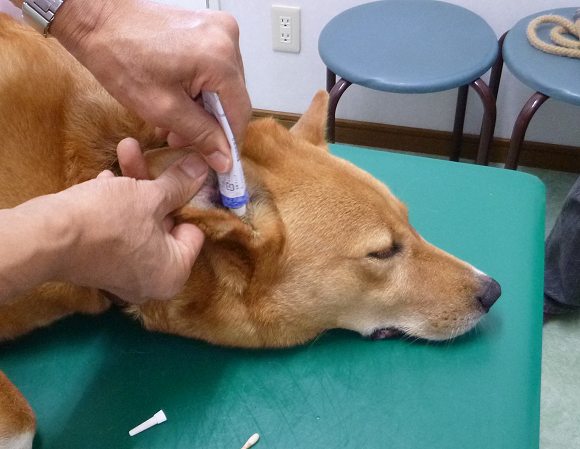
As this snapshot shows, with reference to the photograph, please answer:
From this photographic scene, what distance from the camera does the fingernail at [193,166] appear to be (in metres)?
0.95

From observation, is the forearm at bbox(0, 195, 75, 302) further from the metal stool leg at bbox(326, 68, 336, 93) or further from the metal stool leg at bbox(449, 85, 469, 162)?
the metal stool leg at bbox(449, 85, 469, 162)

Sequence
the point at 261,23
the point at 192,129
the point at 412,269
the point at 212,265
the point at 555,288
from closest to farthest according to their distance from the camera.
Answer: the point at 192,129
the point at 212,265
the point at 412,269
the point at 555,288
the point at 261,23

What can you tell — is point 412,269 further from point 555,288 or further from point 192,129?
point 555,288

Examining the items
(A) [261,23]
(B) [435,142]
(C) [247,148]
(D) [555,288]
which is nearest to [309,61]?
(A) [261,23]

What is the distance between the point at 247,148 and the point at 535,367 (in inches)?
26.1

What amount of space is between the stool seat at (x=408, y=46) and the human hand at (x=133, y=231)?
126 cm

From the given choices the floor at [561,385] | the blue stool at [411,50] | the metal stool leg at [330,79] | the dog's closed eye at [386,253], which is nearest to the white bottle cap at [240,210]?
the dog's closed eye at [386,253]

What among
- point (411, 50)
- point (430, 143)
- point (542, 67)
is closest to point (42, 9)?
point (411, 50)

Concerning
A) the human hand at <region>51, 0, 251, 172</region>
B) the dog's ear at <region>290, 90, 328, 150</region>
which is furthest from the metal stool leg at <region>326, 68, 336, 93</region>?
the human hand at <region>51, 0, 251, 172</region>

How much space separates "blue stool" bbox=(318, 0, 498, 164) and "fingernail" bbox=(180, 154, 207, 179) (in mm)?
1217

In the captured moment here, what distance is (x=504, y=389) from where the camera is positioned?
3.43ft

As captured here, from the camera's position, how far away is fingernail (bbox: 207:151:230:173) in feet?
3.00

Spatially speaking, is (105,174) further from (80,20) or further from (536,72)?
(536,72)

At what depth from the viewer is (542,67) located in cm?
197
